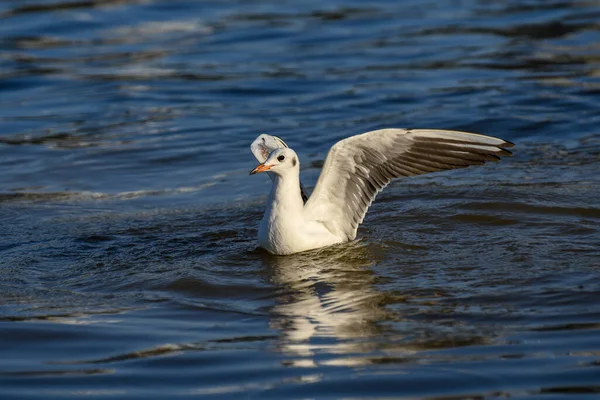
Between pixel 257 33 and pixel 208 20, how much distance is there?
5.72 feet

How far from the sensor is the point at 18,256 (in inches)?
347

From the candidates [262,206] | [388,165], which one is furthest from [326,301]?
[262,206]

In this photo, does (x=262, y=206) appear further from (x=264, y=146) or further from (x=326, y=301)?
(x=326, y=301)

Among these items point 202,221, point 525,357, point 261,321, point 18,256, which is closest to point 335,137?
point 202,221

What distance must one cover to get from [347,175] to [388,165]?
0.38m

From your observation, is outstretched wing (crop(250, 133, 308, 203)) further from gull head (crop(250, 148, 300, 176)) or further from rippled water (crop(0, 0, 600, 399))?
rippled water (crop(0, 0, 600, 399))

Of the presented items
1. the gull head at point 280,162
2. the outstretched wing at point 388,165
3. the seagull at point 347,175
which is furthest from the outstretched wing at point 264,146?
the outstretched wing at point 388,165

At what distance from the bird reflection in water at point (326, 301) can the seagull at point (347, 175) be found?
0.17m

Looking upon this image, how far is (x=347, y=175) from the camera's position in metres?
8.70

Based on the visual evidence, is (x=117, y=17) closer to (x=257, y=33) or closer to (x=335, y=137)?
(x=257, y=33)

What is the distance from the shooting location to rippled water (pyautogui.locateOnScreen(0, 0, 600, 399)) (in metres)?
6.08

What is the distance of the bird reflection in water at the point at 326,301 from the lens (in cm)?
639

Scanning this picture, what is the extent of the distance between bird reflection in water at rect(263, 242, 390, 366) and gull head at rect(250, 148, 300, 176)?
2.34ft

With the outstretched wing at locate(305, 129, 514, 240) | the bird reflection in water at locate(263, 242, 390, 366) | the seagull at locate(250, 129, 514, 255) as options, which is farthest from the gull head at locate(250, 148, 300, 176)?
the bird reflection in water at locate(263, 242, 390, 366)
